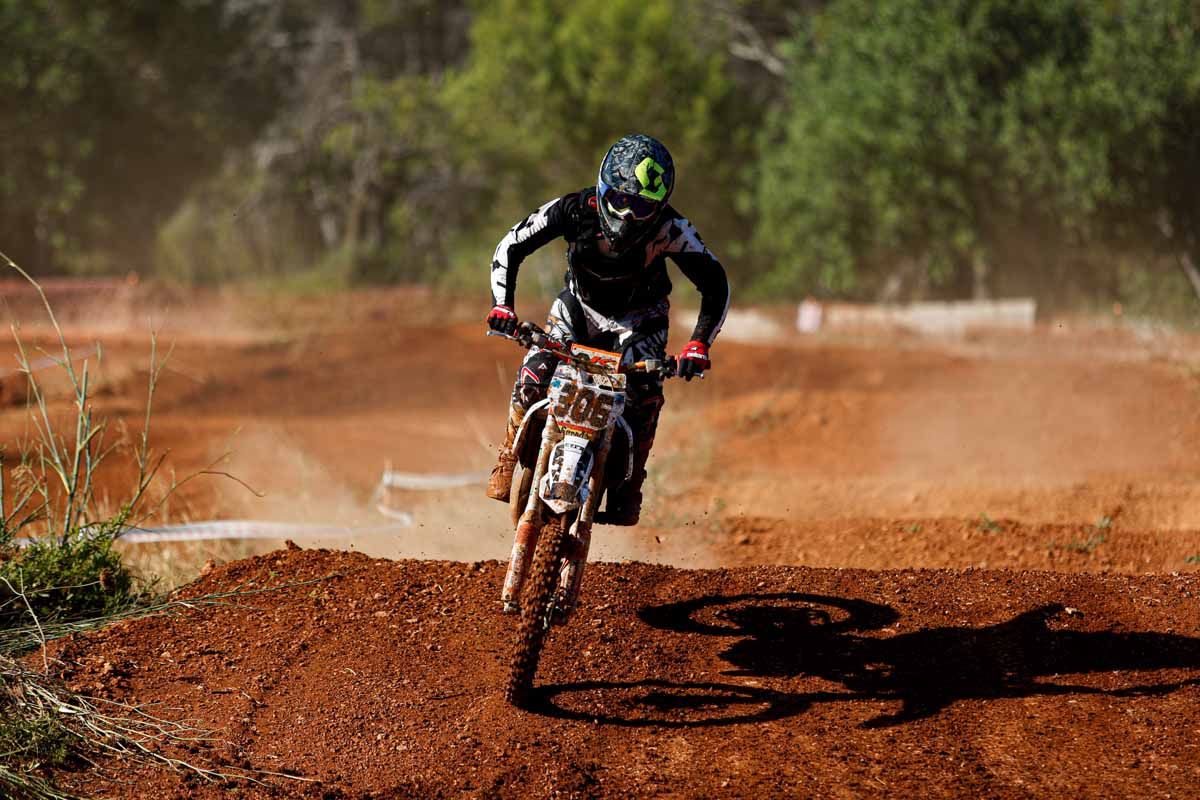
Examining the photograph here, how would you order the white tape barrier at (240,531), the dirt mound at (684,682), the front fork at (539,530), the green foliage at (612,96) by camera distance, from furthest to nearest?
the green foliage at (612,96) < the white tape barrier at (240,531) < the front fork at (539,530) < the dirt mound at (684,682)

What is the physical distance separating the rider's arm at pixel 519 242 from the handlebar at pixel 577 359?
526 millimetres

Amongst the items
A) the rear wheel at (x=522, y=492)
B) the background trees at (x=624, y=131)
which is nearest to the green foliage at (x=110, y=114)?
the background trees at (x=624, y=131)

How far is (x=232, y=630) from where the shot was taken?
22.3ft

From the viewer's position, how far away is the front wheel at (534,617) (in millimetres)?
5910

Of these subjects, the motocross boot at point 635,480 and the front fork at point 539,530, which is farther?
the motocross boot at point 635,480

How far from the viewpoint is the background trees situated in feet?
104

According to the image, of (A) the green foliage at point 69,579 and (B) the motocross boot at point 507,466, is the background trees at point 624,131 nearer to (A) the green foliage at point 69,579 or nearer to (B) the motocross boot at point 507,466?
(B) the motocross boot at point 507,466

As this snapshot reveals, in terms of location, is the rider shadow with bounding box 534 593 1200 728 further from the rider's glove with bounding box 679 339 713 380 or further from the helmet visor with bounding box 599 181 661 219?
the helmet visor with bounding box 599 181 661 219

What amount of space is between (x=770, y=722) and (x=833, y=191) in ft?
104

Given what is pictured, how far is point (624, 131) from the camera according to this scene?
A: 43125 mm

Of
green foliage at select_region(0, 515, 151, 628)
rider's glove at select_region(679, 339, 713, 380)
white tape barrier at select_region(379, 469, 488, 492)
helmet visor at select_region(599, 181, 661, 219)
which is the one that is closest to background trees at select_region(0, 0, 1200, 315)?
white tape barrier at select_region(379, 469, 488, 492)

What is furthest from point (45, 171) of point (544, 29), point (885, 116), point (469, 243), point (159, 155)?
point (885, 116)

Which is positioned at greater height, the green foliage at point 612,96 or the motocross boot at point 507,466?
the green foliage at point 612,96

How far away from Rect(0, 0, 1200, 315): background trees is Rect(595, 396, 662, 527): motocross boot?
2664cm
